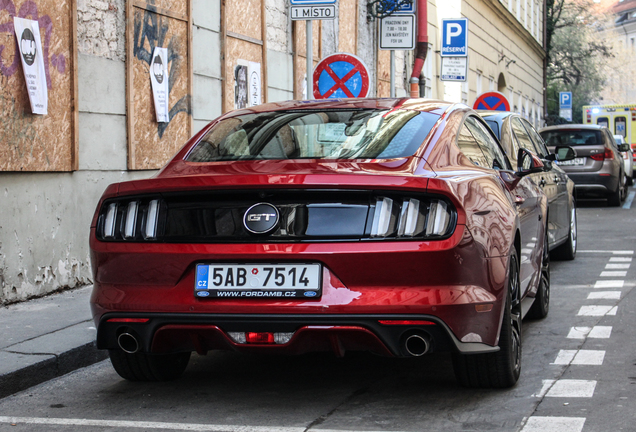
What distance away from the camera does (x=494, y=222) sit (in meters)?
4.61

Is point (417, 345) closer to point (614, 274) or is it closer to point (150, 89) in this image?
point (614, 274)

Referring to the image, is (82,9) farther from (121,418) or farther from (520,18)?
(520,18)

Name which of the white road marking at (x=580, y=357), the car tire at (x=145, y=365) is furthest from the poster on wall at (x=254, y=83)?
the car tire at (x=145, y=365)

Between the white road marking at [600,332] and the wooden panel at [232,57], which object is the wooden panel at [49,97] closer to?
the wooden panel at [232,57]

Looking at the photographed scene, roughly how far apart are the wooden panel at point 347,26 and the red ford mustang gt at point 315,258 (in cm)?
1286

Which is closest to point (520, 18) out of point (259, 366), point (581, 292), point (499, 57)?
point (499, 57)

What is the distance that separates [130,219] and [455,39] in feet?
48.6

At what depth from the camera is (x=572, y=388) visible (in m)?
4.86

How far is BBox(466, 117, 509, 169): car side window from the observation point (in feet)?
18.4

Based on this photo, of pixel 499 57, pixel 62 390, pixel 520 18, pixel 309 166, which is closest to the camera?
pixel 309 166

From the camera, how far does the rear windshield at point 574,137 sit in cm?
1858

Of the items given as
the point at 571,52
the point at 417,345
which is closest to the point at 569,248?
the point at 417,345

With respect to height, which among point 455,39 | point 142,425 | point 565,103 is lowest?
point 142,425

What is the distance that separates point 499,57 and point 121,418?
32.8 m
